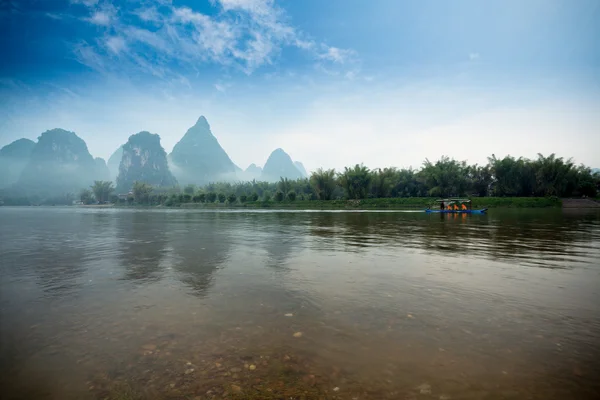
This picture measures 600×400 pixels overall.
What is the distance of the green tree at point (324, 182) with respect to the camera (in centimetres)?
6944

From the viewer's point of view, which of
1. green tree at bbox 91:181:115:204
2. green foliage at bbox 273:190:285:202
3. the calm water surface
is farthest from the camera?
green tree at bbox 91:181:115:204

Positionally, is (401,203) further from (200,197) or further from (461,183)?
(200,197)

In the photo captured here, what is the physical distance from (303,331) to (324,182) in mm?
66136

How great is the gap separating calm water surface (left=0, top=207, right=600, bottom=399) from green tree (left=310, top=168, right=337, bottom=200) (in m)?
61.2

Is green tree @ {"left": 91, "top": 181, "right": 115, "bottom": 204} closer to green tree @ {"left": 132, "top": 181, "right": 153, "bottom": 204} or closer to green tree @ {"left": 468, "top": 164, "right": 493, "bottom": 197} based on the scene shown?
green tree @ {"left": 132, "top": 181, "right": 153, "bottom": 204}

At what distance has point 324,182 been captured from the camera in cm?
6981

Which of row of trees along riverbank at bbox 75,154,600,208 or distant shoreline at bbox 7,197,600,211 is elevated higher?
row of trees along riverbank at bbox 75,154,600,208

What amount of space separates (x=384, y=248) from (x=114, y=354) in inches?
374

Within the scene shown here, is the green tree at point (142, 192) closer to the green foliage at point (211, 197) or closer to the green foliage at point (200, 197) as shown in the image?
the green foliage at point (200, 197)

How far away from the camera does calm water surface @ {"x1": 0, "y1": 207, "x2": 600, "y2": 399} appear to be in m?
3.01

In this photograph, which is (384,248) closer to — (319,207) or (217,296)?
(217,296)

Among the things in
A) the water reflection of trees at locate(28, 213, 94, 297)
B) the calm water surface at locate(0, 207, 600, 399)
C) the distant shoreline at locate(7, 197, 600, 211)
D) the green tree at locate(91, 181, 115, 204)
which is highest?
the green tree at locate(91, 181, 115, 204)

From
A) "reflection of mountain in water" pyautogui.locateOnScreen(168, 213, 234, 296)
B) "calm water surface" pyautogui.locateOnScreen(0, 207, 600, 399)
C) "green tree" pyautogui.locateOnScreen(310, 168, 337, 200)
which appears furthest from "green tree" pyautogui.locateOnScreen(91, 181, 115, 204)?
"calm water surface" pyautogui.locateOnScreen(0, 207, 600, 399)

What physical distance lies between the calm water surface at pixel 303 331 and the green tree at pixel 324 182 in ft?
201
